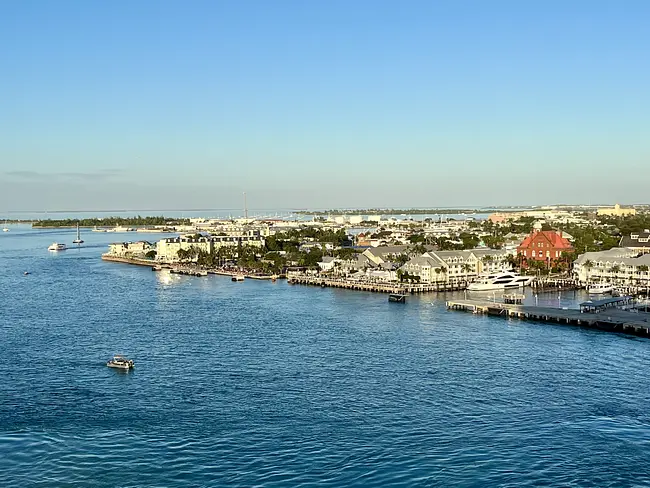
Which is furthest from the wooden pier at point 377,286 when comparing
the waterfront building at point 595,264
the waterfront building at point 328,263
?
the waterfront building at point 595,264

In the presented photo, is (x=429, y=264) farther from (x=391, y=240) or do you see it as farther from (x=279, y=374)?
(x=391, y=240)

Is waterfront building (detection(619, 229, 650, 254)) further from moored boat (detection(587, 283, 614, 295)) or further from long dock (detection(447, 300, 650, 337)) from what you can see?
long dock (detection(447, 300, 650, 337))

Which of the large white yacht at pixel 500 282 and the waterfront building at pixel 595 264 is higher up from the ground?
the waterfront building at pixel 595 264

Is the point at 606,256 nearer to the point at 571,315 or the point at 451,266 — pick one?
the point at 451,266

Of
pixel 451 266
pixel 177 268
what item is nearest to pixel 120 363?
pixel 451 266

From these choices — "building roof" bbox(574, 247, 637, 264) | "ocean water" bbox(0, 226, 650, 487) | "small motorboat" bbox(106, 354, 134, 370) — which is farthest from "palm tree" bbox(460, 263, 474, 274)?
"small motorboat" bbox(106, 354, 134, 370)

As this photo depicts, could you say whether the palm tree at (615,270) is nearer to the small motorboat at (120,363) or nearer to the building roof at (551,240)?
the building roof at (551,240)

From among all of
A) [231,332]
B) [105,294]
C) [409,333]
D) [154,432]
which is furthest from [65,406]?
[105,294]
